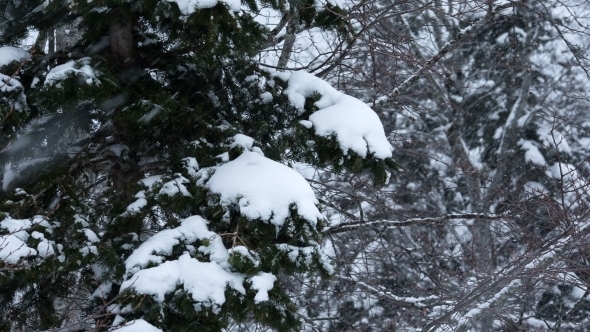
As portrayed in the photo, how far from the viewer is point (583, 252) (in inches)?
266

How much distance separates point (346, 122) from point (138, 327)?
2.17 metres

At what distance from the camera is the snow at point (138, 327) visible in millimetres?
3857

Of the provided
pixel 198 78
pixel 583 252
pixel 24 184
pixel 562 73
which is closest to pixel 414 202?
pixel 562 73

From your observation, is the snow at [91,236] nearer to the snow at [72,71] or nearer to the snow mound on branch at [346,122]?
the snow at [72,71]

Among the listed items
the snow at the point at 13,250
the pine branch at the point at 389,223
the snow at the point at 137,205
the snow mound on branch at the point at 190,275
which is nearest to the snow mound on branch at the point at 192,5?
the snow at the point at 137,205

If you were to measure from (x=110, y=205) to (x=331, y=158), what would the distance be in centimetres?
186

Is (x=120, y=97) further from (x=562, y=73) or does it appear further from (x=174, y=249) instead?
(x=562, y=73)

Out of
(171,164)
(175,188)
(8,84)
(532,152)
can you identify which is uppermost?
(532,152)

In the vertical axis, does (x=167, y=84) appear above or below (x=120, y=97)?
above

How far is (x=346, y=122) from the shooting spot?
4.92 metres

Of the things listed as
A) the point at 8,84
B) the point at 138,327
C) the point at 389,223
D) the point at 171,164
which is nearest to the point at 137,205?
the point at 171,164

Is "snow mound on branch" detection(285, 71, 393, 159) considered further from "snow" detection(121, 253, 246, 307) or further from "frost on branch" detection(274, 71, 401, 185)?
"snow" detection(121, 253, 246, 307)

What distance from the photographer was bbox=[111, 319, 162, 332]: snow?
3.86 m

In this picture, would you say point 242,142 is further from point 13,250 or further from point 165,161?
point 13,250
